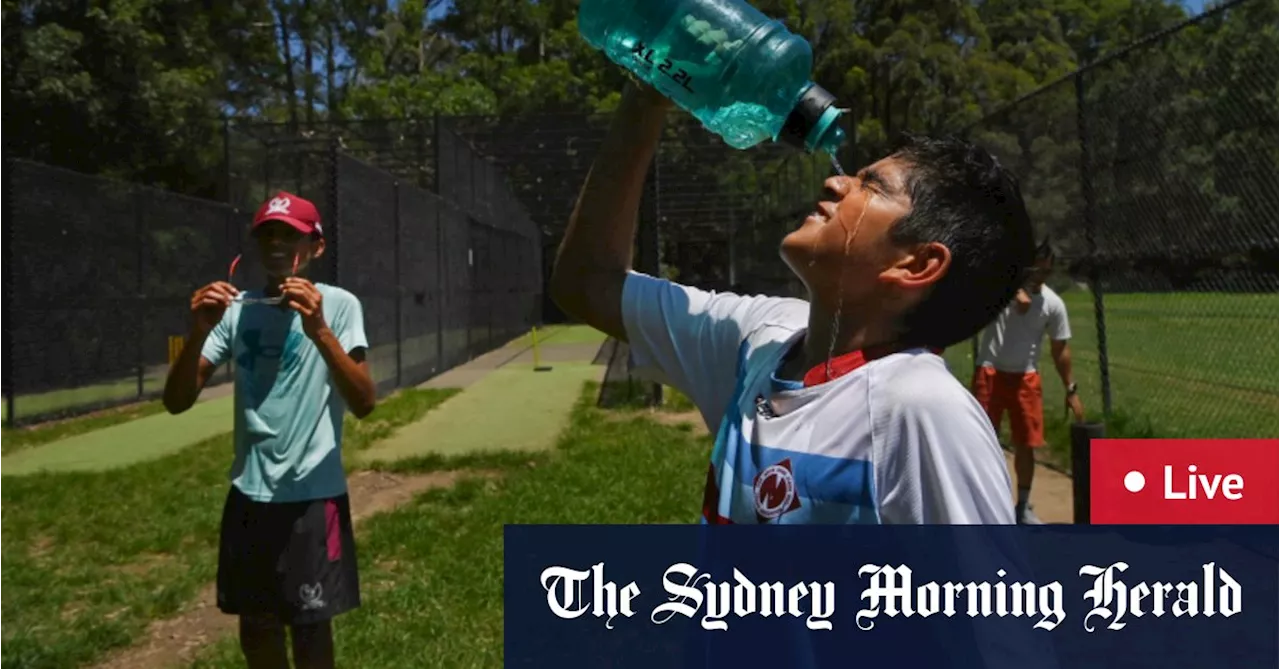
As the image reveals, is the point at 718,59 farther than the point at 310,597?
No

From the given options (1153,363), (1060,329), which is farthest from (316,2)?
(1060,329)

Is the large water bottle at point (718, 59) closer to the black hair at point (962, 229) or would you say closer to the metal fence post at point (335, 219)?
the black hair at point (962, 229)

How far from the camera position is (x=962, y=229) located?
1.68m

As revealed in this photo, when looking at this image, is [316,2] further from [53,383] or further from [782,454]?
[782,454]

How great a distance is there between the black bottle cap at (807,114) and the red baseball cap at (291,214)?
7.20ft

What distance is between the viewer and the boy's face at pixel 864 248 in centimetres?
170

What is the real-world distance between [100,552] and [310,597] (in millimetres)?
3960

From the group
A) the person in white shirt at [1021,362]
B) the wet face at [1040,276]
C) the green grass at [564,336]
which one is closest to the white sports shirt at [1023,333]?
the person in white shirt at [1021,362]

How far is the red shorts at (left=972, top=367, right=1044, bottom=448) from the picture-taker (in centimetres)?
756

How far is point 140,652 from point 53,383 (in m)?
8.38

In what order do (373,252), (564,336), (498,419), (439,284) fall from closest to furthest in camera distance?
(498,419) → (373,252) → (439,284) → (564,336)

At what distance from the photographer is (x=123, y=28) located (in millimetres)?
20359

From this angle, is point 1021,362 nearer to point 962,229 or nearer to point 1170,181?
point 1170,181

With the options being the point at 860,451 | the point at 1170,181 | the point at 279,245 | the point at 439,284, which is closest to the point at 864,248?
the point at 860,451
